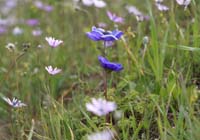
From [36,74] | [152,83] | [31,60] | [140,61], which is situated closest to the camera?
[152,83]

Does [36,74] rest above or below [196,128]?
below

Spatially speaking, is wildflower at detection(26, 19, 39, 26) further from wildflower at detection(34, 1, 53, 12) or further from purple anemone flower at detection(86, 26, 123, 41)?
purple anemone flower at detection(86, 26, 123, 41)

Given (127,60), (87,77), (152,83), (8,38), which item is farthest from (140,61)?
(8,38)

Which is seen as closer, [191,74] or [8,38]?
[191,74]

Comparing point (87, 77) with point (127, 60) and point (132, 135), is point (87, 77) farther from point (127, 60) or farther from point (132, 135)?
point (132, 135)

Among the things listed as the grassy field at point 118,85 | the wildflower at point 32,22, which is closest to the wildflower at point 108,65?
the grassy field at point 118,85

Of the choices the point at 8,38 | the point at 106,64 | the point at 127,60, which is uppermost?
the point at 106,64

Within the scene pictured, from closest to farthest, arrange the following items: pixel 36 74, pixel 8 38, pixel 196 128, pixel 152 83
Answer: pixel 196 128
pixel 152 83
pixel 36 74
pixel 8 38

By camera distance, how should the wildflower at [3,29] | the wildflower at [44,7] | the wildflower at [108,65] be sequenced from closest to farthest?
the wildflower at [108,65] < the wildflower at [3,29] < the wildflower at [44,7]

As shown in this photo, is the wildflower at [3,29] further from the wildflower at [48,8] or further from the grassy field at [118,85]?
the wildflower at [48,8]
